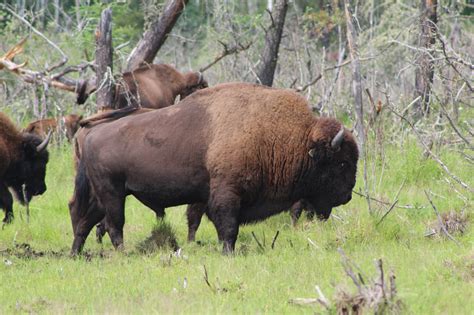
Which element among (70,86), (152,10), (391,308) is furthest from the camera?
(152,10)

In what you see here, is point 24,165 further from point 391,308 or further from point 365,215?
point 391,308

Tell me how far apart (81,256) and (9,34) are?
13519mm

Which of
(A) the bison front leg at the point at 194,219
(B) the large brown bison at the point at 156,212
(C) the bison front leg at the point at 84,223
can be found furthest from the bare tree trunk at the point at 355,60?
(C) the bison front leg at the point at 84,223

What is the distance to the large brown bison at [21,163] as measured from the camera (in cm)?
1205

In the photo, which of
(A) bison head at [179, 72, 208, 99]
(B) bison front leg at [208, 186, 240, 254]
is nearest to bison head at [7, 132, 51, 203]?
(A) bison head at [179, 72, 208, 99]

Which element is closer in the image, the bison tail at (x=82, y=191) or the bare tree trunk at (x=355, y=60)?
the bison tail at (x=82, y=191)

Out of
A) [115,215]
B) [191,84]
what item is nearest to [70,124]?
[191,84]

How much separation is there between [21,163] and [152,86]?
2235 mm

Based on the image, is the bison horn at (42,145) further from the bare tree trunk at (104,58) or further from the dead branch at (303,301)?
the dead branch at (303,301)

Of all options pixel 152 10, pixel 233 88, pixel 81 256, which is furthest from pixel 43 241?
pixel 152 10

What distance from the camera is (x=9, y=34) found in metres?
21.4

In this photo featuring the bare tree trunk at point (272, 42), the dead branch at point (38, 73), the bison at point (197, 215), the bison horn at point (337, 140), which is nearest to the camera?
Answer: the bison horn at point (337, 140)

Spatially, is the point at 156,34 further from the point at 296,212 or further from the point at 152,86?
the point at 296,212

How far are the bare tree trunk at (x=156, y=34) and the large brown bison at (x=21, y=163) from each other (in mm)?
2045
